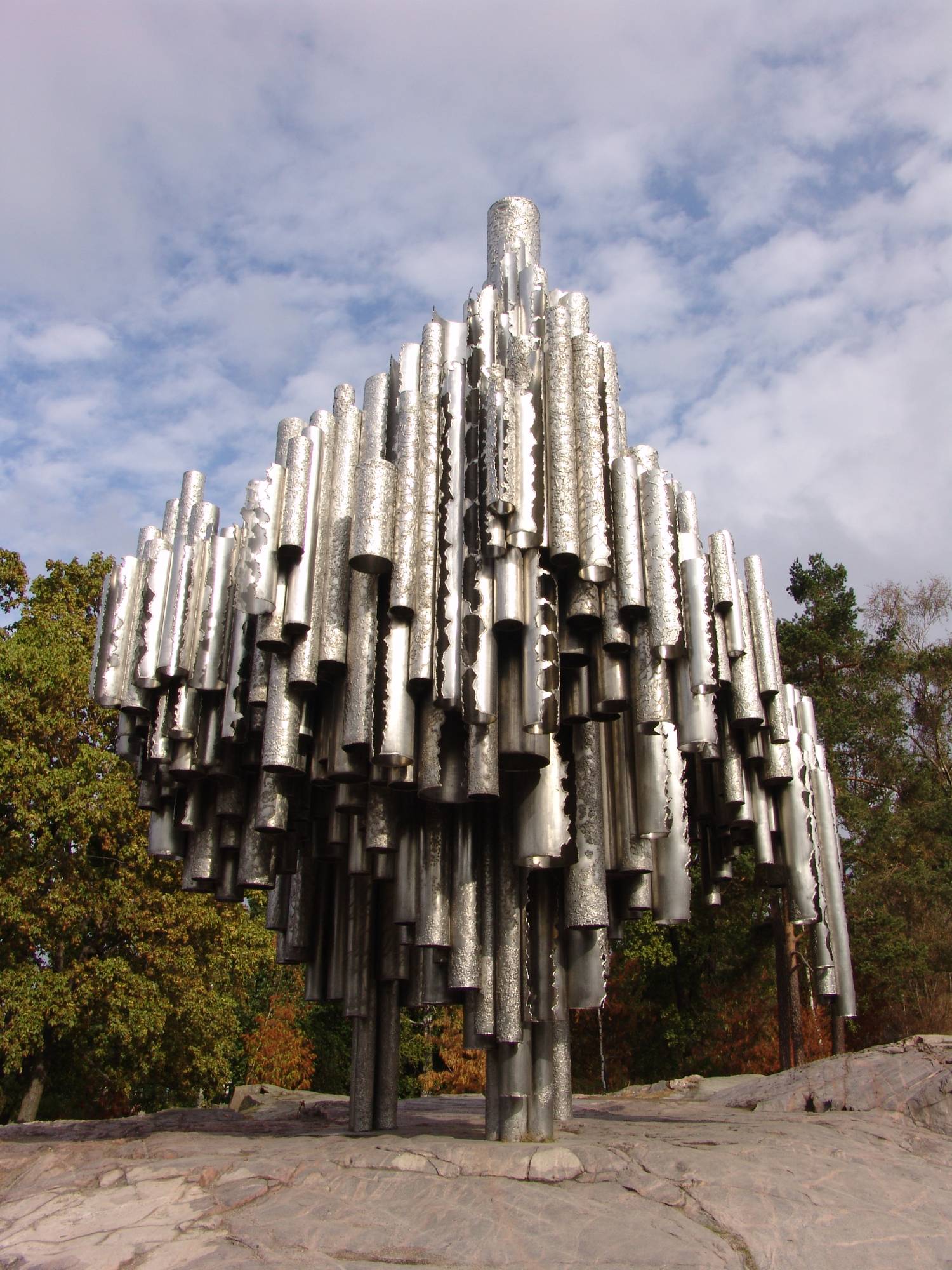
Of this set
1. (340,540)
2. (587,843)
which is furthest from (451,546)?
(587,843)

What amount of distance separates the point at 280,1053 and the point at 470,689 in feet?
98.5

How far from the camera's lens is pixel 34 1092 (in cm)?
1950

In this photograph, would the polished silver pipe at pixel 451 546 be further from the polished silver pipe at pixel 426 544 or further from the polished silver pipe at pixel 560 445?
the polished silver pipe at pixel 560 445

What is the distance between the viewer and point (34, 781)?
18547mm

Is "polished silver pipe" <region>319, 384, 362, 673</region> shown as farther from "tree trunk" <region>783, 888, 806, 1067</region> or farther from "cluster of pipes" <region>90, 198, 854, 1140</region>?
"tree trunk" <region>783, 888, 806, 1067</region>

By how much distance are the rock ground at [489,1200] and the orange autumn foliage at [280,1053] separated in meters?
25.5

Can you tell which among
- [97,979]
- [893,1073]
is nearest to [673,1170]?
[893,1073]

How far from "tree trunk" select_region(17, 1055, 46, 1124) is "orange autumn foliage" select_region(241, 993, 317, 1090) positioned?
13946 millimetres

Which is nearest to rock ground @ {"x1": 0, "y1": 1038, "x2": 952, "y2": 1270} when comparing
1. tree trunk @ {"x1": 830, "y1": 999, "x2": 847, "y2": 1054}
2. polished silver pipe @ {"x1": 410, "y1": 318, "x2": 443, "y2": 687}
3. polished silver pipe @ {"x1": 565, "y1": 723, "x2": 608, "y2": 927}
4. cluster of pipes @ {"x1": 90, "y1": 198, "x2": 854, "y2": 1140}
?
cluster of pipes @ {"x1": 90, "y1": 198, "x2": 854, "y2": 1140}

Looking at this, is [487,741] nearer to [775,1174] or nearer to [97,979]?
[775,1174]

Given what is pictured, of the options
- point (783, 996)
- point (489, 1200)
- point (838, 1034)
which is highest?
point (783, 996)

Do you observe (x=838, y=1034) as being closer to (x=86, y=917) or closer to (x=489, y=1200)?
(x=86, y=917)

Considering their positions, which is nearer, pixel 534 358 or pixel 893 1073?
pixel 534 358

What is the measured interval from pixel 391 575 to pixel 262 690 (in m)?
1.67
